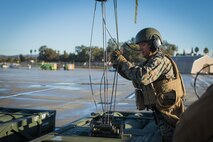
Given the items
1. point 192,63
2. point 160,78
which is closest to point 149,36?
point 160,78

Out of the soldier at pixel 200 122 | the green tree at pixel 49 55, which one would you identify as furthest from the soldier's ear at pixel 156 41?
the green tree at pixel 49 55

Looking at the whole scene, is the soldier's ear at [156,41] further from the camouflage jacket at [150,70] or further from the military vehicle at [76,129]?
the military vehicle at [76,129]

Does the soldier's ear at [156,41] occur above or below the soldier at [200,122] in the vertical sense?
above

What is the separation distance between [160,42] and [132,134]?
1.16 meters

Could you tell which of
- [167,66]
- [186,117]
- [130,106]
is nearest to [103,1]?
[167,66]

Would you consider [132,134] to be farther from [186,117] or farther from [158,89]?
[186,117]

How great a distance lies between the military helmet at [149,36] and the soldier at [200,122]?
2534 mm

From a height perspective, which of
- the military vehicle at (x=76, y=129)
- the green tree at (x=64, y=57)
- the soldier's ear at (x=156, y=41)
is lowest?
the military vehicle at (x=76, y=129)

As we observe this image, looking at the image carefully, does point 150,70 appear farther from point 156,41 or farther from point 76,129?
point 76,129

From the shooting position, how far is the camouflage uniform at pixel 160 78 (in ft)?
10.8

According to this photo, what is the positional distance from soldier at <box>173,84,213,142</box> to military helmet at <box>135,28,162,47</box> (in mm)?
2534

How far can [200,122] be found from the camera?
1.06 meters

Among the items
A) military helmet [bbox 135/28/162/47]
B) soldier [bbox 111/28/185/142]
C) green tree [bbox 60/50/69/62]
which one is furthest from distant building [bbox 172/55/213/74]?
soldier [bbox 111/28/185/142]

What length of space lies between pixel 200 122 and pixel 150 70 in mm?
2232
